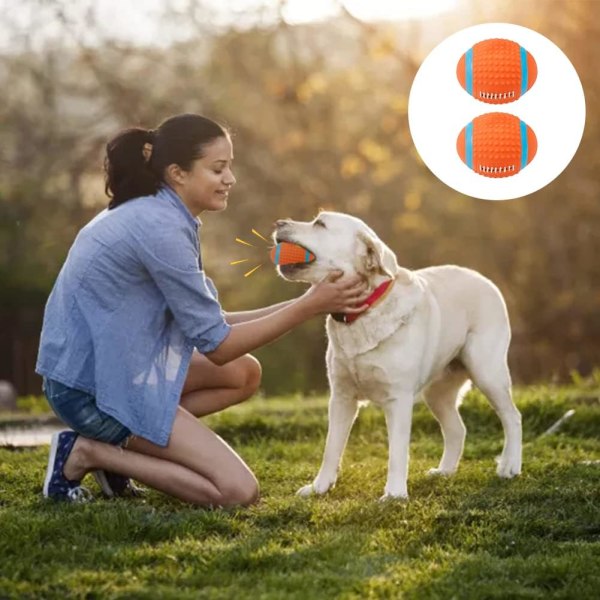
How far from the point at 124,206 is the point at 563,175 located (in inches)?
359

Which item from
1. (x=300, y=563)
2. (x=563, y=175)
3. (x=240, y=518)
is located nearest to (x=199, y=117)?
(x=240, y=518)

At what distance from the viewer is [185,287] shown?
168 inches

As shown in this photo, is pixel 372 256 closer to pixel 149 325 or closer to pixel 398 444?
pixel 398 444

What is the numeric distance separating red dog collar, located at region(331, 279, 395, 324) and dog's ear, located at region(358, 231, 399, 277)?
0.21 feet

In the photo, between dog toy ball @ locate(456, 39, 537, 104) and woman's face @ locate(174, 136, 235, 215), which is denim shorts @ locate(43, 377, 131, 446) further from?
dog toy ball @ locate(456, 39, 537, 104)

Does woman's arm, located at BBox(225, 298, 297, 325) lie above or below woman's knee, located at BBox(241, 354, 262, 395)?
above

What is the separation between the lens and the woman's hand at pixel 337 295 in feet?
14.2

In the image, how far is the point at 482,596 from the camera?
10.5ft

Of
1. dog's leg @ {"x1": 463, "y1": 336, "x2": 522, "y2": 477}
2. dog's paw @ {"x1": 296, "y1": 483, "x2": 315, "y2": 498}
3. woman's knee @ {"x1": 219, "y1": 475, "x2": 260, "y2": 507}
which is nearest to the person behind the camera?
woman's knee @ {"x1": 219, "y1": 475, "x2": 260, "y2": 507}

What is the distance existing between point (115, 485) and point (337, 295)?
48.1 inches

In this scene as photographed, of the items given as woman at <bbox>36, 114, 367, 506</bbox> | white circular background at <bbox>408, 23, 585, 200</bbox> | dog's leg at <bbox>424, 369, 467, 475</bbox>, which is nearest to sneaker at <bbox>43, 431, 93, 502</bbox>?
woman at <bbox>36, 114, 367, 506</bbox>

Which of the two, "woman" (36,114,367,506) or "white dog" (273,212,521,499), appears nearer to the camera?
"woman" (36,114,367,506)

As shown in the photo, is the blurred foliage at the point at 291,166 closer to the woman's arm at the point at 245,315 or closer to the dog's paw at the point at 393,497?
the woman's arm at the point at 245,315

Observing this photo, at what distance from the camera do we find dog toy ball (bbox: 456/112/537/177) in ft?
16.6
